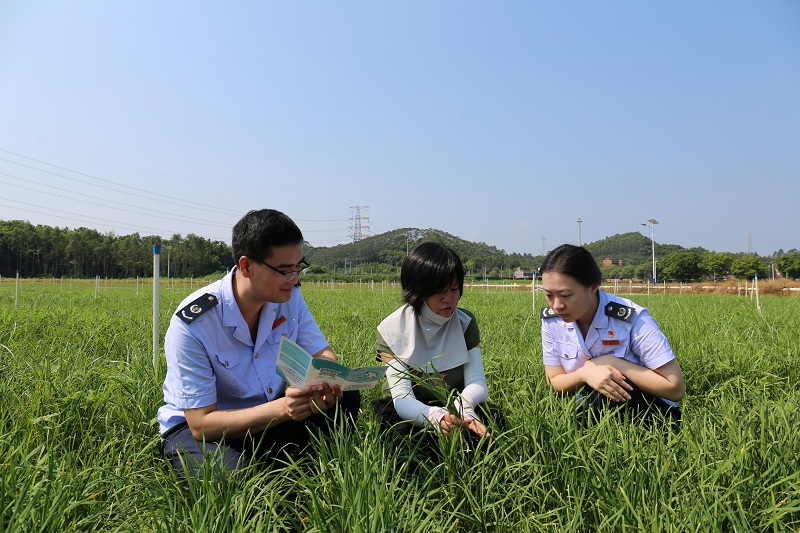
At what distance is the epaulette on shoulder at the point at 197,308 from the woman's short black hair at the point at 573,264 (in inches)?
61.5

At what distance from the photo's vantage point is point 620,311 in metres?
2.56

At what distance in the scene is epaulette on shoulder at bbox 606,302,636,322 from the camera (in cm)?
254

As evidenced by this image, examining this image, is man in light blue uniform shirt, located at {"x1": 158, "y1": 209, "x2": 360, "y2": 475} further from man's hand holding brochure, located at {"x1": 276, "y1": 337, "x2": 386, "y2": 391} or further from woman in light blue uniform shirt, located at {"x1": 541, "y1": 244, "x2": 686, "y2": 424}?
woman in light blue uniform shirt, located at {"x1": 541, "y1": 244, "x2": 686, "y2": 424}

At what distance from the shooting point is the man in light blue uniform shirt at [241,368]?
1.96m

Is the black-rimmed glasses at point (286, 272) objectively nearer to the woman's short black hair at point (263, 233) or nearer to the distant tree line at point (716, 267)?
the woman's short black hair at point (263, 233)

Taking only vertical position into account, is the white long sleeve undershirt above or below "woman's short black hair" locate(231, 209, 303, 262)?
below

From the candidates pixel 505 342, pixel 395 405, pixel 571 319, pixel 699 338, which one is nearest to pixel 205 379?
pixel 395 405

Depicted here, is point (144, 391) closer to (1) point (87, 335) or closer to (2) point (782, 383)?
(1) point (87, 335)

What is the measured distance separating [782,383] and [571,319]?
198 centimetres

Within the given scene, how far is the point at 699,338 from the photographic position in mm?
4715

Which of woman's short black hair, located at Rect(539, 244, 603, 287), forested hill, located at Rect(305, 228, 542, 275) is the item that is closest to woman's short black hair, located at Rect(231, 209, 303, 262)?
woman's short black hair, located at Rect(539, 244, 603, 287)

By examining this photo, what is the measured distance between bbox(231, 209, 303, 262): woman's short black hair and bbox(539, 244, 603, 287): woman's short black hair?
3.99 ft

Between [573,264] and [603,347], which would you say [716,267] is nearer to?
[603,347]

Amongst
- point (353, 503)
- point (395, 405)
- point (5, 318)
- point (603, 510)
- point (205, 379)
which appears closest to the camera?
point (353, 503)
